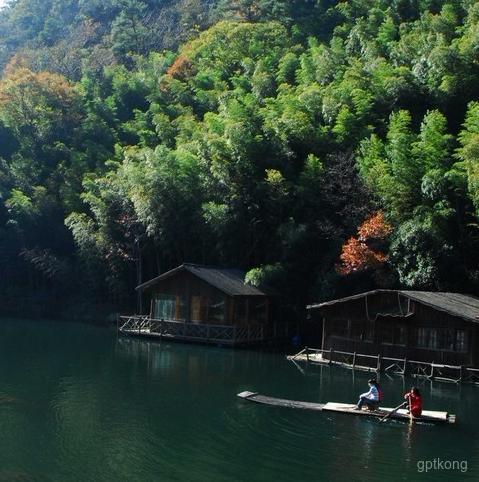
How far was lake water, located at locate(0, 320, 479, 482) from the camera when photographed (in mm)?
14195

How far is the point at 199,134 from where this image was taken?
44156 mm

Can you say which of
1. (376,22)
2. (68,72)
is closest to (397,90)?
(376,22)

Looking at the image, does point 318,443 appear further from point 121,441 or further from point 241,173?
point 241,173

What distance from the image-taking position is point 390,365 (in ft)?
92.8

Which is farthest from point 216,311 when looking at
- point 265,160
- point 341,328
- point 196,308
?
point 265,160

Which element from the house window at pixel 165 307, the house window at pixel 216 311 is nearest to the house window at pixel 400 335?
the house window at pixel 216 311

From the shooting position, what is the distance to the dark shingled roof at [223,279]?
35.3 meters

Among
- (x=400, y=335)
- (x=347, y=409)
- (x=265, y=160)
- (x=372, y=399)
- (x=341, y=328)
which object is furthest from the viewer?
(x=265, y=160)

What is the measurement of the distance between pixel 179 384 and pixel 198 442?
25.0 ft

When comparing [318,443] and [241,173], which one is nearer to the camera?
[318,443]

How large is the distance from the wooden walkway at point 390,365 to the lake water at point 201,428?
0.84 m

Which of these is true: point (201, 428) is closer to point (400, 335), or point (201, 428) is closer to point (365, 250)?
point (400, 335)

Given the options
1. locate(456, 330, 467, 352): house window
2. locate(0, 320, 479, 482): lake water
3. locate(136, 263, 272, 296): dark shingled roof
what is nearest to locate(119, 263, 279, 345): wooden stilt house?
locate(136, 263, 272, 296): dark shingled roof

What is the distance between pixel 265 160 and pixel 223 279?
314 inches
